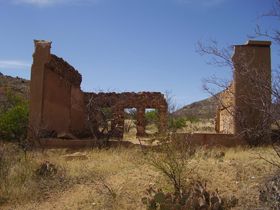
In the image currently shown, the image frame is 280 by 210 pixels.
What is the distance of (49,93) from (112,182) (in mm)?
9798

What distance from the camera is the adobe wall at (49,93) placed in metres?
19.0

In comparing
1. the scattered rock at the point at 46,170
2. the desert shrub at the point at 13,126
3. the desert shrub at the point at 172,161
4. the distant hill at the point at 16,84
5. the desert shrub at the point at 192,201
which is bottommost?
the desert shrub at the point at 192,201

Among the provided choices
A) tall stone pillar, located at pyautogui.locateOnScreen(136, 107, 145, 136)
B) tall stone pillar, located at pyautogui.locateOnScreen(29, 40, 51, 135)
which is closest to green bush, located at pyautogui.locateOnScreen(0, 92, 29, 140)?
tall stone pillar, located at pyautogui.locateOnScreen(29, 40, 51, 135)

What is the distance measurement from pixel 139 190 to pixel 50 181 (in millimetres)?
2891

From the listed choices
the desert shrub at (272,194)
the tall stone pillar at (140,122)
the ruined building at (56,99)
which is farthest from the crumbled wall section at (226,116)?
the desert shrub at (272,194)

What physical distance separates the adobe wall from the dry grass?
591 cm

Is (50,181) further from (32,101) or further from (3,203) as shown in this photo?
(32,101)

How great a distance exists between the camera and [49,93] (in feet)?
63.8

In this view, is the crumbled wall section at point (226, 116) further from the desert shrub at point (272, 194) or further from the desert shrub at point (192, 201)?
the desert shrub at point (192, 201)

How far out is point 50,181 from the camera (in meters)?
11.4

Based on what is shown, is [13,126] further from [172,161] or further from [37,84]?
[172,161]

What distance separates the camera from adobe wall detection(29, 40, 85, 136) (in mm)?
18984

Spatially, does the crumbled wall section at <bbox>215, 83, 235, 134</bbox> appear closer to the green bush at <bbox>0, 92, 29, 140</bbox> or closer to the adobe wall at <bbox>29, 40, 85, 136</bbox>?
the adobe wall at <bbox>29, 40, 85, 136</bbox>

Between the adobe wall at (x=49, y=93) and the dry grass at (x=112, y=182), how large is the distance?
19.4 ft
